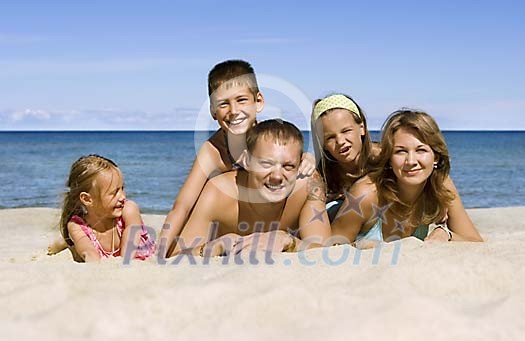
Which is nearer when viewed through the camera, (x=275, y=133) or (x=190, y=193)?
(x=275, y=133)

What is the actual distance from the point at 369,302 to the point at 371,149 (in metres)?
2.11

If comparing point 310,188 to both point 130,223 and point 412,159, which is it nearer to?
point 412,159

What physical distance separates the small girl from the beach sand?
31.3 inches

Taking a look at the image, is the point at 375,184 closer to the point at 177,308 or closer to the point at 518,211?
the point at 177,308

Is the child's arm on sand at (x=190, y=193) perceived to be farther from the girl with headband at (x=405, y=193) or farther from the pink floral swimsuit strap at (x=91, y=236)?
the girl with headband at (x=405, y=193)

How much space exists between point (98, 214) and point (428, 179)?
2.14m

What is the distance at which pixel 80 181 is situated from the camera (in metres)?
3.91

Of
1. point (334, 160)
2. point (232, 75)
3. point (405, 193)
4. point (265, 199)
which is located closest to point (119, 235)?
point (265, 199)

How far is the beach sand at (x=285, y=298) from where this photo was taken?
2.20 metres

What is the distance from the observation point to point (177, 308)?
2402 millimetres

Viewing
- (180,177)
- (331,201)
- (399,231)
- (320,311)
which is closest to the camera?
(320,311)

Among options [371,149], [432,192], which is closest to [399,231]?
[432,192]

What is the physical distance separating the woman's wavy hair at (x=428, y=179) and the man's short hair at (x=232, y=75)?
0.96m

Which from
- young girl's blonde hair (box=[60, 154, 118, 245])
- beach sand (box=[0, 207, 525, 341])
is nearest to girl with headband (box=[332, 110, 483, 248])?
beach sand (box=[0, 207, 525, 341])
